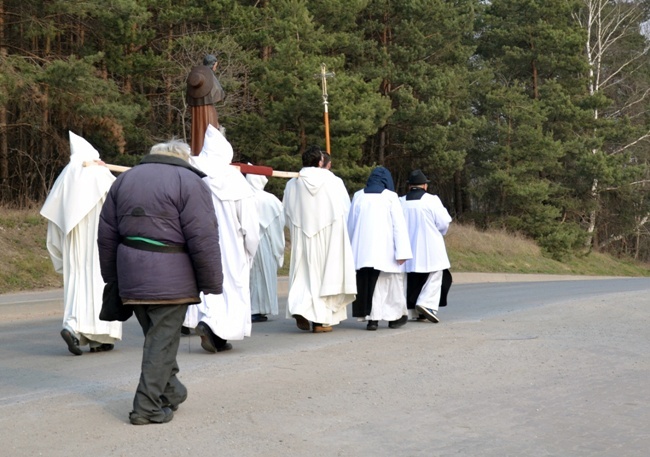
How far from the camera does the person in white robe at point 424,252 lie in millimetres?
13970

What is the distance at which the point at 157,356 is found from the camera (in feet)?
23.2

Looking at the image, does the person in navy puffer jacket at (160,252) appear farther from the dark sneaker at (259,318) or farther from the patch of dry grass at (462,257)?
the patch of dry grass at (462,257)

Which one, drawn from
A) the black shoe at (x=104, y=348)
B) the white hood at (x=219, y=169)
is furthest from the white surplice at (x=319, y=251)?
the black shoe at (x=104, y=348)

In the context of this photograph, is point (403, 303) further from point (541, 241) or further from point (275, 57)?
point (541, 241)

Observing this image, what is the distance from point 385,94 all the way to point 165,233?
42.9 metres

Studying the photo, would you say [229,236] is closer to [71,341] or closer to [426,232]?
[71,341]

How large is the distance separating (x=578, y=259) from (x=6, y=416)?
156ft

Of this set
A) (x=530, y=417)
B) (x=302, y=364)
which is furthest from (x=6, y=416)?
(x=530, y=417)

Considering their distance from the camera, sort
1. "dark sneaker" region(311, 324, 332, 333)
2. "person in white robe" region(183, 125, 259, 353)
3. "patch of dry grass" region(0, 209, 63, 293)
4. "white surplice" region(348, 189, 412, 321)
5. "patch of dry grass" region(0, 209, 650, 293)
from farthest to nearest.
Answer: "patch of dry grass" region(0, 209, 650, 293) → "patch of dry grass" region(0, 209, 63, 293) → "white surplice" region(348, 189, 412, 321) → "dark sneaker" region(311, 324, 332, 333) → "person in white robe" region(183, 125, 259, 353)

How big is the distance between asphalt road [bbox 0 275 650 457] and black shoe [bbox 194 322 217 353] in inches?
5.3

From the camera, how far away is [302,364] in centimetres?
980

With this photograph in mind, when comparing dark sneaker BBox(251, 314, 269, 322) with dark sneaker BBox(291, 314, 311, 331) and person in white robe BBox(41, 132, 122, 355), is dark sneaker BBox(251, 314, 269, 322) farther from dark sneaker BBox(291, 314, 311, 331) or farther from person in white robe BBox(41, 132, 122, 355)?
person in white robe BBox(41, 132, 122, 355)

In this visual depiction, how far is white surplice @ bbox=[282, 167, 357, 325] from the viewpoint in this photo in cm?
1275

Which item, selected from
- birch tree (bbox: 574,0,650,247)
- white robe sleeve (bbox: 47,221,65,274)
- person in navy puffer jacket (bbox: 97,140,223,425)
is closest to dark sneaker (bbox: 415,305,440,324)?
white robe sleeve (bbox: 47,221,65,274)
